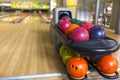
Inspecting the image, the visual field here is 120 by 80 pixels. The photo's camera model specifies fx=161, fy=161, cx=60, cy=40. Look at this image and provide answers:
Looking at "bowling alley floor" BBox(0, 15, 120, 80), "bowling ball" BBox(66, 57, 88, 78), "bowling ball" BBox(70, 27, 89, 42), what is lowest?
"bowling alley floor" BBox(0, 15, 120, 80)

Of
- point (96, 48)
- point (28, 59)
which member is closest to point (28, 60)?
point (28, 59)

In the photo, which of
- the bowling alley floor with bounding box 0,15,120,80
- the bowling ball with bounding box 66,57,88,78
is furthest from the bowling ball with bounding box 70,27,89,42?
the bowling alley floor with bounding box 0,15,120,80

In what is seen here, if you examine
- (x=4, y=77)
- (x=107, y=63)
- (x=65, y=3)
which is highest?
(x=65, y=3)

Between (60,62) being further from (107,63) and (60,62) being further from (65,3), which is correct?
(65,3)

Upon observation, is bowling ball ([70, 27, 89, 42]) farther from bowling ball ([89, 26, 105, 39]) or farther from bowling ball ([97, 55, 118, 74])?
bowling ball ([97, 55, 118, 74])

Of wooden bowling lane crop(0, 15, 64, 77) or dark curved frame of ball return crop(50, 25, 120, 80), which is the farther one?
wooden bowling lane crop(0, 15, 64, 77)

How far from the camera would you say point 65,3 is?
20.3 ft

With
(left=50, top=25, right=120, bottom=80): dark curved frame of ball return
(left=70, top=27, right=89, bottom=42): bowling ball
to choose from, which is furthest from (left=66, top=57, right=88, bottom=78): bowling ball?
(left=70, top=27, right=89, bottom=42): bowling ball

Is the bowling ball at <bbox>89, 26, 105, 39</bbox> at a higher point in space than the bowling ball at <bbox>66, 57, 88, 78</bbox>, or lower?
higher

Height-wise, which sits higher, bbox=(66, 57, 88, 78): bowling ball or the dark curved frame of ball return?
the dark curved frame of ball return

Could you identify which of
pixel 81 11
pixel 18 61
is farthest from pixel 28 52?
pixel 81 11

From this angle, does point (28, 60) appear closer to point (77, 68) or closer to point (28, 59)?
point (28, 59)

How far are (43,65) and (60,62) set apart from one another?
0.16m

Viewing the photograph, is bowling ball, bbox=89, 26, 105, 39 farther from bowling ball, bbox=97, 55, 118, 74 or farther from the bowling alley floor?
the bowling alley floor
